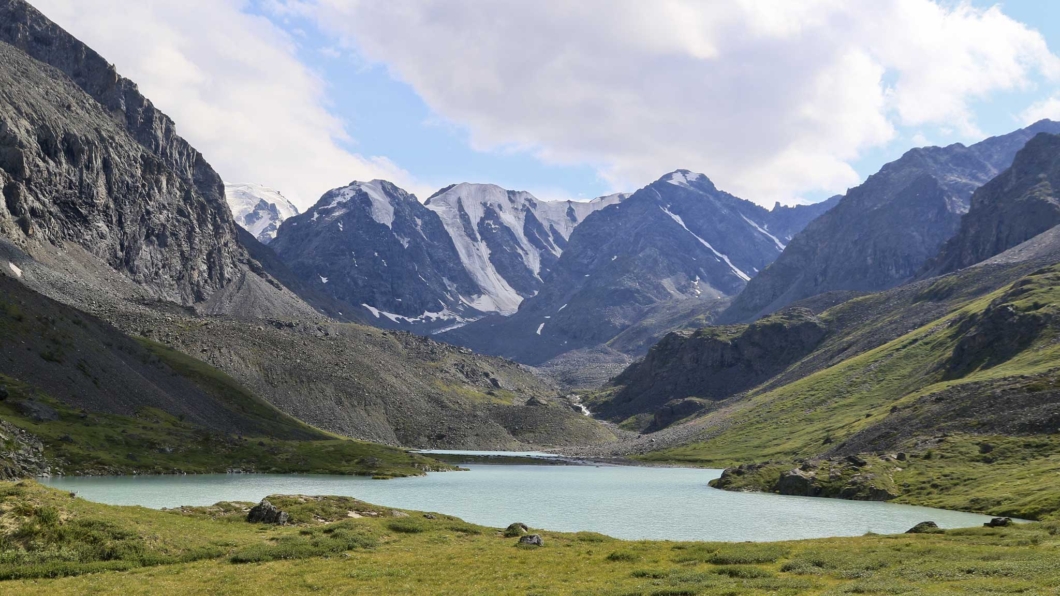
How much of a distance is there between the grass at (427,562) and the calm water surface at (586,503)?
23800 mm

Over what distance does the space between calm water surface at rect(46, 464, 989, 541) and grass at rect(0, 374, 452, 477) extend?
6987mm

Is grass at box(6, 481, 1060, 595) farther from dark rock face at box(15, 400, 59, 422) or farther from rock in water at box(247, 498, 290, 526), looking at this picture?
dark rock face at box(15, 400, 59, 422)

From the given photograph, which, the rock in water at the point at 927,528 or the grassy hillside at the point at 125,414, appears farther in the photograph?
the grassy hillside at the point at 125,414

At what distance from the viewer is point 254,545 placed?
143ft

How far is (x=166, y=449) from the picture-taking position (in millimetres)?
133875

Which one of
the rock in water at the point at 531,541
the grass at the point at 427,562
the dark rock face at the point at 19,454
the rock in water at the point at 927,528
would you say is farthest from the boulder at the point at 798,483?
the dark rock face at the point at 19,454

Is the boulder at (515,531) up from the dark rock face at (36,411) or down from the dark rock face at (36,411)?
down

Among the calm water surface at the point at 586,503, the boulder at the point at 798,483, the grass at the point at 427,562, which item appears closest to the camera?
the grass at the point at 427,562

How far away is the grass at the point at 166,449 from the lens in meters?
115

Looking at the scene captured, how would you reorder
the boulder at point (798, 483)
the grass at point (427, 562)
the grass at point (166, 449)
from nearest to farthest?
the grass at point (427, 562) → the grass at point (166, 449) → the boulder at point (798, 483)

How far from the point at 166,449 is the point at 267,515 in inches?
3592

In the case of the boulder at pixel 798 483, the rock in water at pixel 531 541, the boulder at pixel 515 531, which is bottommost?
the boulder at pixel 515 531

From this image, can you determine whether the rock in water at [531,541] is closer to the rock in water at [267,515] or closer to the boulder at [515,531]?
the boulder at [515,531]

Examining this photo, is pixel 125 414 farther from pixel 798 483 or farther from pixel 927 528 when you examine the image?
pixel 927 528
